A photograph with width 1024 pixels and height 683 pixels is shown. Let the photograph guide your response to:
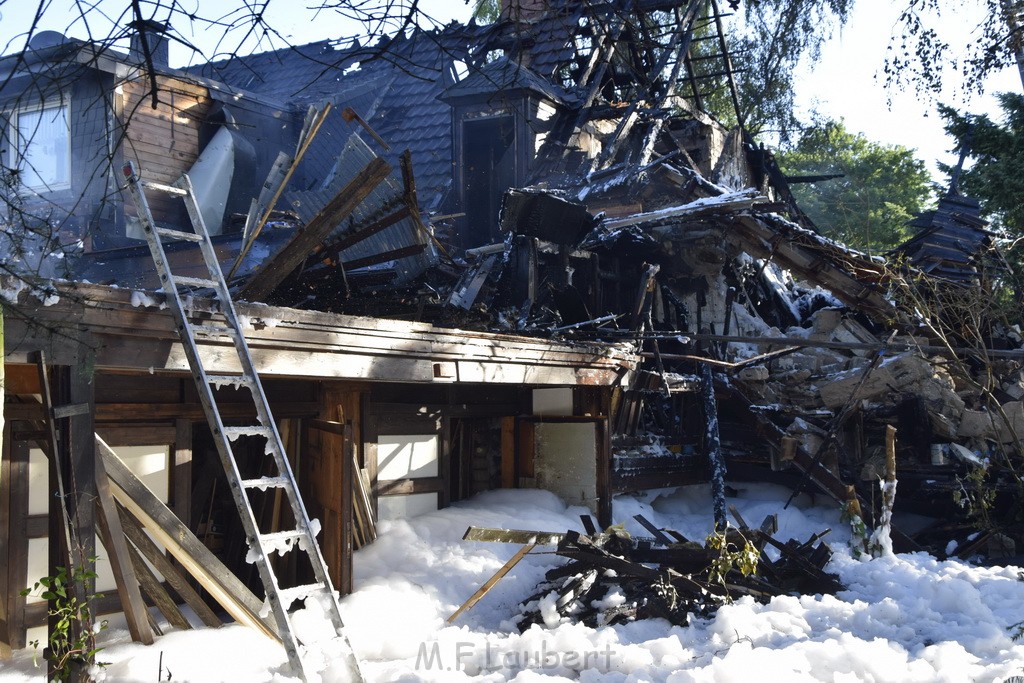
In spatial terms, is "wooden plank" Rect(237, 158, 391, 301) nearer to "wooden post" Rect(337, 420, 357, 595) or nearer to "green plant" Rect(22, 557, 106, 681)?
"wooden post" Rect(337, 420, 357, 595)

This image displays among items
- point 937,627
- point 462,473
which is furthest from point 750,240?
point 937,627

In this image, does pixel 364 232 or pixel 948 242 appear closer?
pixel 364 232

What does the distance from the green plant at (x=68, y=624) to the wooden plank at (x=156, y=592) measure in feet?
3.57

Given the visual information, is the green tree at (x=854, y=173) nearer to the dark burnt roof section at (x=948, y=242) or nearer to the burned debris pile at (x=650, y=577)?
the dark burnt roof section at (x=948, y=242)

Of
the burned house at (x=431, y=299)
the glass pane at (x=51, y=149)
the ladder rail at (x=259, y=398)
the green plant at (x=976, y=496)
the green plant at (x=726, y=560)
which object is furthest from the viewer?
the glass pane at (x=51, y=149)

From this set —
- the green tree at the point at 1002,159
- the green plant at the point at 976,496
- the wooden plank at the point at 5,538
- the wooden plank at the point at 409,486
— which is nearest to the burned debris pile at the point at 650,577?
the wooden plank at the point at 409,486

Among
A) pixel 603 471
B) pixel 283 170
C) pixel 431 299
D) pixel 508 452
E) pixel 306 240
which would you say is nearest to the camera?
pixel 306 240

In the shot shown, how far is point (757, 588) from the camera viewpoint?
8.19 metres

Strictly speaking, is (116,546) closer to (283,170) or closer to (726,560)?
(283,170)

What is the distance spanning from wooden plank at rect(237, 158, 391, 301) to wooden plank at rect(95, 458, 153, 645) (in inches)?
116

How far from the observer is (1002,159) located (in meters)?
11.8

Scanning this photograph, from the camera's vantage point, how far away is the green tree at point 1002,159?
11617 millimetres

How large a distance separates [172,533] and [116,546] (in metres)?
0.32

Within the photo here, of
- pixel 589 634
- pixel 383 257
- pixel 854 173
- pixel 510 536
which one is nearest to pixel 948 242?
pixel 383 257
